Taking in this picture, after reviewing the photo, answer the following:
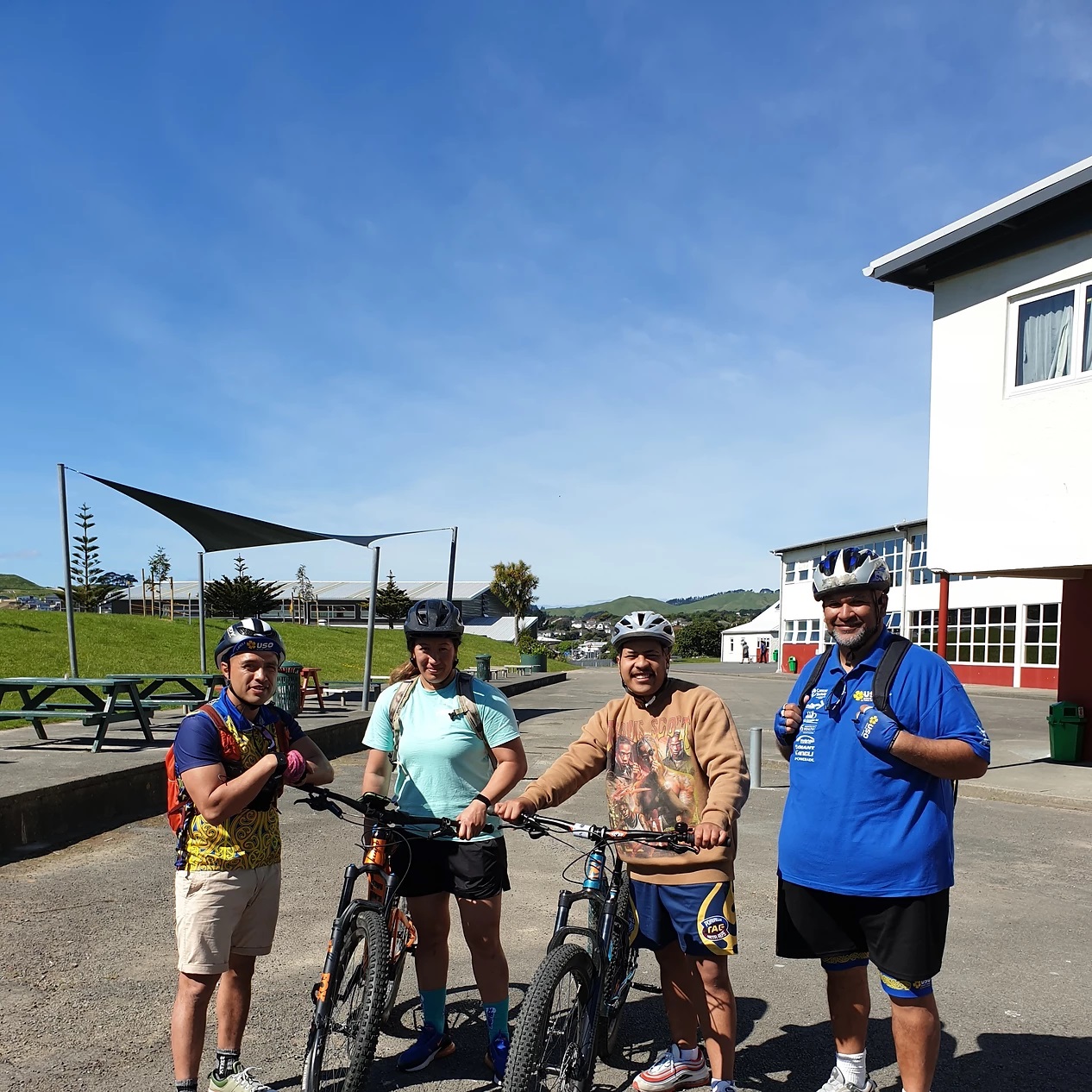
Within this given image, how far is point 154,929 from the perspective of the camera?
213 inches

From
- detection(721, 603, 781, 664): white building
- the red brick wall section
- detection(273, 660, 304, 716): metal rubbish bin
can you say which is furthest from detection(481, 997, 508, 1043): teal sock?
detection(721, 603, 781, 664): white building

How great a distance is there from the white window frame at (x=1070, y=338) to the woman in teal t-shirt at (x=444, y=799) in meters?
11.2

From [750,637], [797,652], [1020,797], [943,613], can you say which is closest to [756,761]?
[1020,797]

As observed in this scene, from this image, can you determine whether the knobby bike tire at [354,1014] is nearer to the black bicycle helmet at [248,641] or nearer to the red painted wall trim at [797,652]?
the black bicycle helmet at [248,641]

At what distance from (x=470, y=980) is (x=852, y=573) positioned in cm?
286

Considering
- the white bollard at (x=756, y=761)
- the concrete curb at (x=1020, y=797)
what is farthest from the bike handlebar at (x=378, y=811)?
the concrete curb at (x=1020, y=797)

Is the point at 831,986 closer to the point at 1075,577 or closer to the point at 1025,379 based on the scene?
the point at 1025,379

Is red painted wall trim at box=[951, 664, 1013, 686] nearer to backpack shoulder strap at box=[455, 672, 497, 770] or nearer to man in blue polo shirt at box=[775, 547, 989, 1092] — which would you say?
man in blue polo shirt at box=[775, 547, 989, 1092]

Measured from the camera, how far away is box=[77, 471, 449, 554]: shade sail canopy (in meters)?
14.0

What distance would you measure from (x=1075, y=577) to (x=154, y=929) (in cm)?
1345

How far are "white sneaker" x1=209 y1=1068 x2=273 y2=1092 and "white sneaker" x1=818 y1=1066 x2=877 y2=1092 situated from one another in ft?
6.52

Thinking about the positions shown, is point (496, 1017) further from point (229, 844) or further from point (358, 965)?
point (229, 844)

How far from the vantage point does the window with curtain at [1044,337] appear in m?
12.4

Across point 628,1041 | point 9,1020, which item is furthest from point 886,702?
point 9,1020
